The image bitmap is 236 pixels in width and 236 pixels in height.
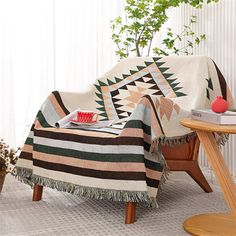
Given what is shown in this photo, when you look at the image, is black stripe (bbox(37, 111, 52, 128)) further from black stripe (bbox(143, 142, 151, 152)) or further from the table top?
the table top

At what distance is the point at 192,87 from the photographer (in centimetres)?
259

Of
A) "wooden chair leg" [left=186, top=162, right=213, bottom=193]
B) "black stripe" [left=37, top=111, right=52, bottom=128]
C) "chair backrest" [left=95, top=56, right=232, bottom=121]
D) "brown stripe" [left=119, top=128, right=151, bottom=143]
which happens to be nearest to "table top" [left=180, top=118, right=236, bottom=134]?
"brown stripe" [left=119, top=128, right=151, bottom=143]

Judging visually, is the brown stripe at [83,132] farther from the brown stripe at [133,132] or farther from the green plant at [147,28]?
the green plant at [147,28]

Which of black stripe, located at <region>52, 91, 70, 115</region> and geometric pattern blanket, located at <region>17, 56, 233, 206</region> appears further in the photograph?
black stripe, located at <region>52, 91, 70, 115</region>

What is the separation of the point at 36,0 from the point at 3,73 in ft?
2.09

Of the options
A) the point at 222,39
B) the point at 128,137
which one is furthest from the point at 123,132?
the point at 222,39

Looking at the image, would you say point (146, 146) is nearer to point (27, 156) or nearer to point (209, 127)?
point (209, 127)

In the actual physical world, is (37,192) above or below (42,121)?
below

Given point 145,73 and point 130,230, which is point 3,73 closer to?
point 145,73

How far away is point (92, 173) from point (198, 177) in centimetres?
78

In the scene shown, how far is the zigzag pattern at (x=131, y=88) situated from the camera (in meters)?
2.71

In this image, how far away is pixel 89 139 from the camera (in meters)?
2.18

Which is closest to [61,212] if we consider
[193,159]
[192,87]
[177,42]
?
[193,159]

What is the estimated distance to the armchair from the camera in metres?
2.10
